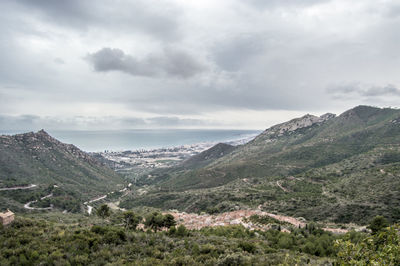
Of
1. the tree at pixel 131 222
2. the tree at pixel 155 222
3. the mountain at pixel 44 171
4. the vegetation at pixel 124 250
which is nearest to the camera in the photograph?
the vegetation at pixel 124 250

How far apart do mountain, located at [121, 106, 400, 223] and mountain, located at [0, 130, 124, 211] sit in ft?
94.1

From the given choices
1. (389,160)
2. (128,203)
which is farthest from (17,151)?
(389,160)

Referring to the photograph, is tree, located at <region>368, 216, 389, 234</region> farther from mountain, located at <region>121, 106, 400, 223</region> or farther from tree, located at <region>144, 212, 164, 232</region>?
tree, located at <region>144, 212, 164, 232</region>

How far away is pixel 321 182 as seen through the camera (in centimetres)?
6119

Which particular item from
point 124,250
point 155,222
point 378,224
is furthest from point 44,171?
point 378,224

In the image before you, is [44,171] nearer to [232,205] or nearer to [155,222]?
[232,205]

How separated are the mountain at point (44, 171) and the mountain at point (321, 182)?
28696 millimetres

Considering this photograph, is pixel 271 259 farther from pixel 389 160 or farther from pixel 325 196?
pixel 389 160

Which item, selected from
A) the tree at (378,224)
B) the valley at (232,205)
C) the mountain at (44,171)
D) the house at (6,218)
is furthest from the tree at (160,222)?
the mountain at (44,171)

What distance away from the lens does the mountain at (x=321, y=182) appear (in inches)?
1441

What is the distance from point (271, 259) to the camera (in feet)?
43.7

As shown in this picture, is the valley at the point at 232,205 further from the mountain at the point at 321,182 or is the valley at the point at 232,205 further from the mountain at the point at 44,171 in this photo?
the mountain at the point at 44,171

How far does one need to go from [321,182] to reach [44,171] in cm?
12108

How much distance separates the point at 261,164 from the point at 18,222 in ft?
308
